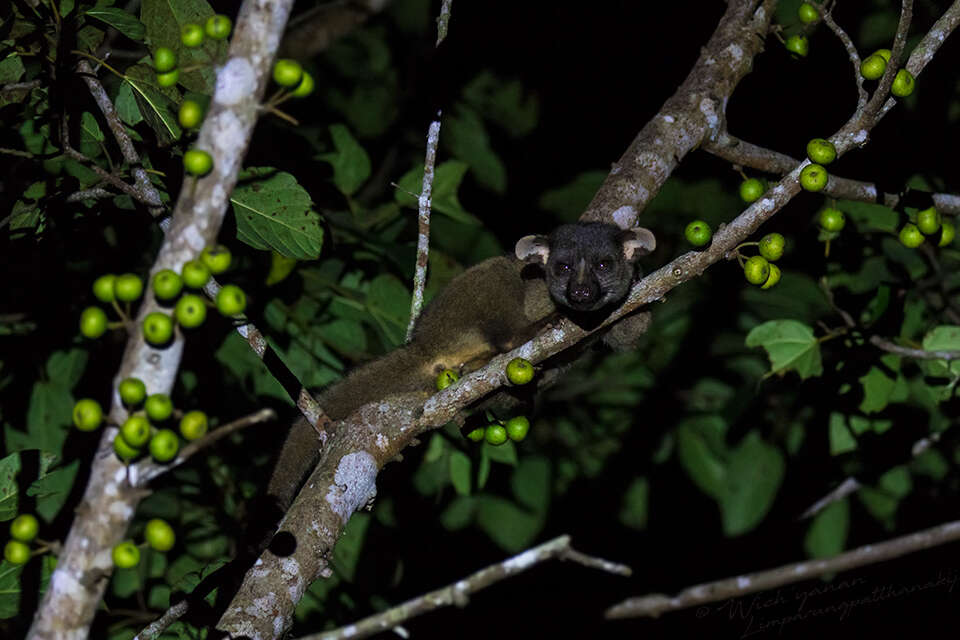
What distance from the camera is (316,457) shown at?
14.0ft

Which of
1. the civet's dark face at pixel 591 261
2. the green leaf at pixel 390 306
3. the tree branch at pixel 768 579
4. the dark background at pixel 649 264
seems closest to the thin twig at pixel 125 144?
the dark background at pixel 649 264

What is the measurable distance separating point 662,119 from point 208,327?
8.41 feet

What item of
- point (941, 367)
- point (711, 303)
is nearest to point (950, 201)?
point (941, 367)

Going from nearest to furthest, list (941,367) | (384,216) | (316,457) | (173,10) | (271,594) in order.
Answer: (271,594), (173,10), (316,457), (941,367), (384,216)

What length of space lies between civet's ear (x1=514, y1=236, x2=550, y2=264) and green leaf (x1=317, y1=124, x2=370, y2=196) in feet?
3.13

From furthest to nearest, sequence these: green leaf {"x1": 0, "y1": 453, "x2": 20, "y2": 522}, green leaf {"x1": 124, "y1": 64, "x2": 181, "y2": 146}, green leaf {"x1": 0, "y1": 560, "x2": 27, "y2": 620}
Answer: green leaf {"x1": 124, "y1": 64, "x2": 181, "y2": 146}
green leaf {"x1": 0, "y1": 560, "x2": 27, "y2": 620}
green leaf {"x1": 0, "y1": 453, "x2": 20, "y2": 522}

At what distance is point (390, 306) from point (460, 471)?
0.95 meters

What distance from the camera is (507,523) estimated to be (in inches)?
248

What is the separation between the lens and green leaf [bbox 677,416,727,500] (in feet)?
21.3

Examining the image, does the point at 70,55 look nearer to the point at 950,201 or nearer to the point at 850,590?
the point at 950,201

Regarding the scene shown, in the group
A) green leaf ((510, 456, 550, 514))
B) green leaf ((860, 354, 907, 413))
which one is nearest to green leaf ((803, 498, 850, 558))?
green leaf ((860, 354, 907, 413))

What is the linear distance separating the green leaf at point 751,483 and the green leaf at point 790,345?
5.27 feet

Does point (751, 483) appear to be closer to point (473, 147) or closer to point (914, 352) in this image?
point (914, 352)

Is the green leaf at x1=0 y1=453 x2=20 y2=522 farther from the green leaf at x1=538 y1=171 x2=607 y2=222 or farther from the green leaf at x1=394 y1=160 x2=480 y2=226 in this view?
the green leaf at x1=538 y1=171 x2=607 y2=222
